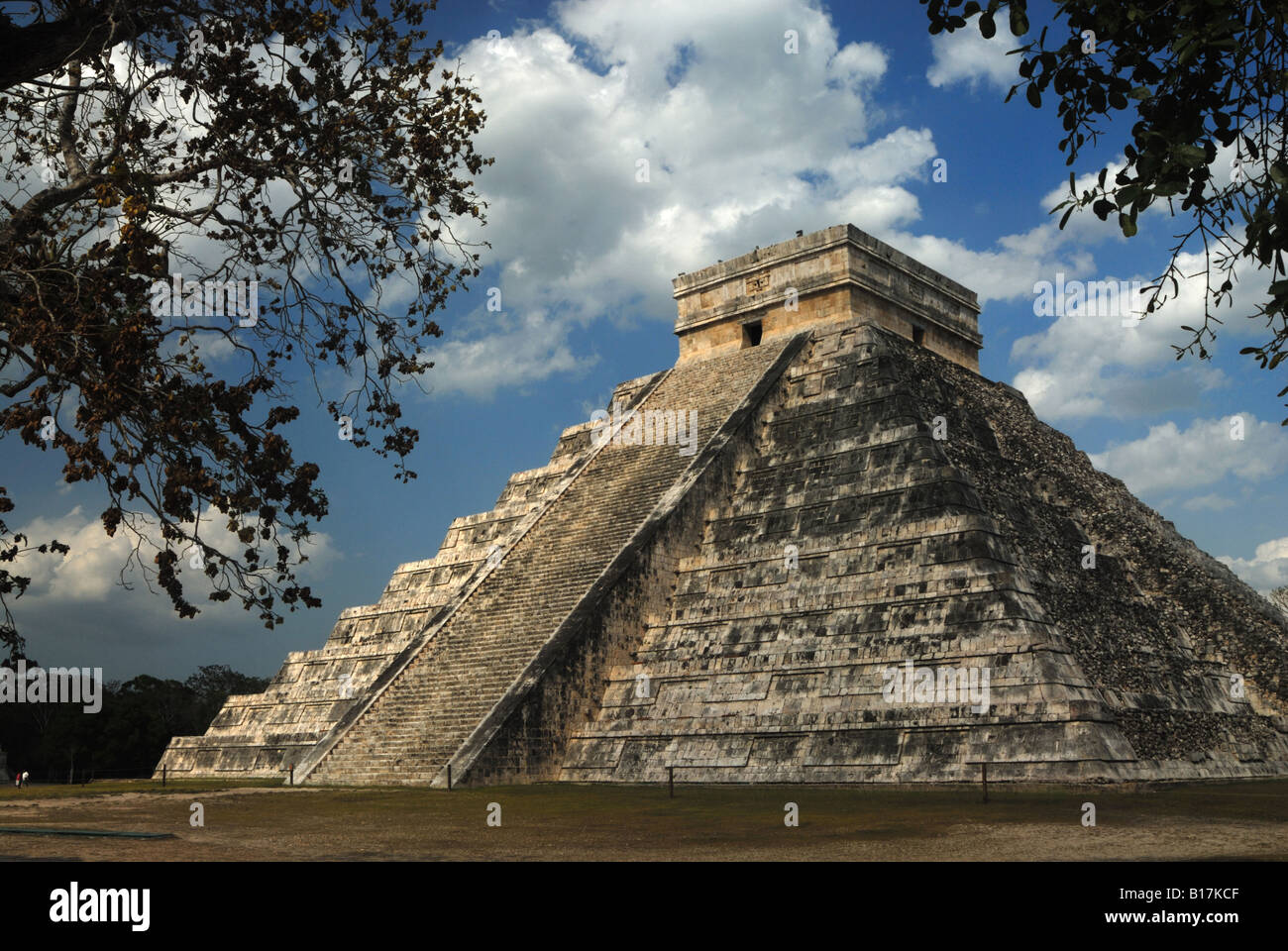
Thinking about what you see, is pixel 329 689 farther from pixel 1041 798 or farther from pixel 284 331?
pixel 284 331

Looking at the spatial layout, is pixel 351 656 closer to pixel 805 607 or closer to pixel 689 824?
pixel 805 607

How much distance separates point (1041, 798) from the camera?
1150cm

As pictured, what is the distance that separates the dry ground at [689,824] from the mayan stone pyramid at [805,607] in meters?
0.94

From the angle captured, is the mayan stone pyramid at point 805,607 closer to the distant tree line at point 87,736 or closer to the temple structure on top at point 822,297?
the temple structure on top at point 822,297

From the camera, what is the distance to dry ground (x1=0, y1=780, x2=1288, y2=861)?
789 cm

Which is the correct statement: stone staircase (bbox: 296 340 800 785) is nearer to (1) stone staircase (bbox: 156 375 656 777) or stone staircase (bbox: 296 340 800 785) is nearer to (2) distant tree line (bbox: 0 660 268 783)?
(1) stone staircase (bbox: 156 375 656 777)

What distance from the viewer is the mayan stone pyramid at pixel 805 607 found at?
13.8m

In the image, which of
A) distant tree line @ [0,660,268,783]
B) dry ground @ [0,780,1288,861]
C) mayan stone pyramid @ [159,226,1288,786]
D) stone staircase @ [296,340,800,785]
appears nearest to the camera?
dry ground @ [0,780,1288,861]

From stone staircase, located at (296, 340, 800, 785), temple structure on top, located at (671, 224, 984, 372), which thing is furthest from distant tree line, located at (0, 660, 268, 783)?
temple structure on top, located at (671, 224, 984, 372)

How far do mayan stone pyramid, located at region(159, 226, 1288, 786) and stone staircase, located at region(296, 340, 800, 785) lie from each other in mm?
65

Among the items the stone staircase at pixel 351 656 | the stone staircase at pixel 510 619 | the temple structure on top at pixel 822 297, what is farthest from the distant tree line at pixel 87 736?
the temple structure on top at pixel 822 297

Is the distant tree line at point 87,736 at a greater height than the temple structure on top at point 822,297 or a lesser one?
lesser

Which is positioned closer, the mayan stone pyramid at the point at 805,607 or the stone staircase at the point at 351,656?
the mayan stone pyramid at the point at 805,607
